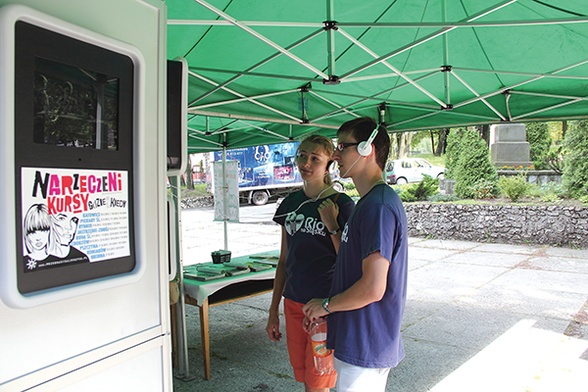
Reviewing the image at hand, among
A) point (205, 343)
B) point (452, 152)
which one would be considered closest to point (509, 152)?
point (452, 152)

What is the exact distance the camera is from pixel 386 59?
4.18 metres

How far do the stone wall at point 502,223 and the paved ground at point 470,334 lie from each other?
1248 mm

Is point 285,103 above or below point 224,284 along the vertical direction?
above

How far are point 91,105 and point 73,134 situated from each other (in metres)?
0.10

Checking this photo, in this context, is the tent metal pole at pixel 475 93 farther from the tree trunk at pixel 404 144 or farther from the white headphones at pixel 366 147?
the tree trunk at pixel 404 144

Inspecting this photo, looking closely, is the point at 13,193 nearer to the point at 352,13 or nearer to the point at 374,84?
the point at 352,13

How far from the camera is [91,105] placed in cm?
124

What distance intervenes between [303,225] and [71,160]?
1.48 m

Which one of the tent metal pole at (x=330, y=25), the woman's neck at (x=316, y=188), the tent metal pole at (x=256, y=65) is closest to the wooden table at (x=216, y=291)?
the woman's neck at (x=316, y=188)

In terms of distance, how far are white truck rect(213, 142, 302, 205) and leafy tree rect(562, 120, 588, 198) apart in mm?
10493

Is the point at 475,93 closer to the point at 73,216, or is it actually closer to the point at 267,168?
the point at 73,216

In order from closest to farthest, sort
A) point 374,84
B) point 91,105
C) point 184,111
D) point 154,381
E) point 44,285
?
point 44,285 → point 91,105 → point 154,381 → point 184,111 → point 374,84

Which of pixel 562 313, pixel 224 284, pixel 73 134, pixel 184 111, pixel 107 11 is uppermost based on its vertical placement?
pixel 107 11

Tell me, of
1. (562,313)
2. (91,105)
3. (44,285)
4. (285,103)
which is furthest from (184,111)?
(562,313)
